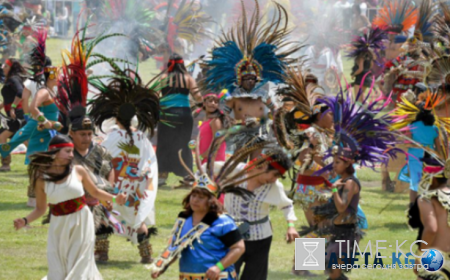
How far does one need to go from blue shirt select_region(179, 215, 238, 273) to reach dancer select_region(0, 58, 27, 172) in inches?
316

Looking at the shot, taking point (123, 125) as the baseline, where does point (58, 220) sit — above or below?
below

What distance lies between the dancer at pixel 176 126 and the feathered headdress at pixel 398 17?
241 inches

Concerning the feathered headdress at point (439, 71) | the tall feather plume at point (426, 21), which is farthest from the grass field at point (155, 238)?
the tall feather plume at point (426, 21)

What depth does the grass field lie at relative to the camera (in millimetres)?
8773

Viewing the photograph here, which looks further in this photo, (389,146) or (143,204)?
(143,204)

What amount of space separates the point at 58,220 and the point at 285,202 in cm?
180

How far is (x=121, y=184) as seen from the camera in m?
9.08

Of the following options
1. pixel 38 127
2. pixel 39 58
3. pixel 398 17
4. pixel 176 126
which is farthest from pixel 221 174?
pixel 398 17

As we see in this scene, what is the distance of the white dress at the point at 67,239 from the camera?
720cm

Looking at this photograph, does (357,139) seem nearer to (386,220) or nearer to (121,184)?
(121,184)

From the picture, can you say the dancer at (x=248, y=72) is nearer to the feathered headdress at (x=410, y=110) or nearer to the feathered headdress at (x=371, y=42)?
the feathered headdress at (x=410, y=110)

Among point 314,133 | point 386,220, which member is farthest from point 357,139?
point 386,220

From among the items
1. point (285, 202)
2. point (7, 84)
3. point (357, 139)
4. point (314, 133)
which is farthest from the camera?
point (7, 84)

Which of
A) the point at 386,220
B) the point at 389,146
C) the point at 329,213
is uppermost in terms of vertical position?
the point at 389,146
